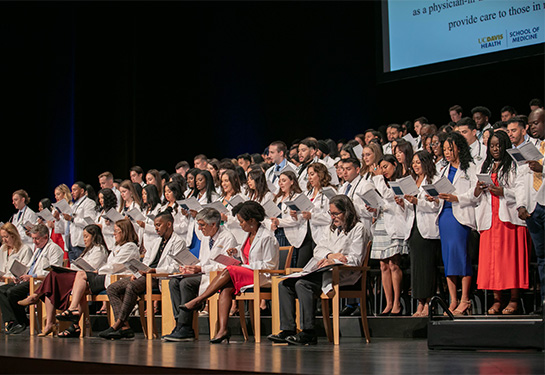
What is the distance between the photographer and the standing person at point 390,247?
564 cm

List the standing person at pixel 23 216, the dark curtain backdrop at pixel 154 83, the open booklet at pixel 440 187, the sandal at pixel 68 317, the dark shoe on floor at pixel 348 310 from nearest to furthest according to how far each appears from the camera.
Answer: the open booklet at pixel 440 187 → the dark shoe on floor at pixel 348 310 → the sandal at pixel 68 317 → the standing person at pixel 23 216 → the dark curtain backdrop at pixel 154 83

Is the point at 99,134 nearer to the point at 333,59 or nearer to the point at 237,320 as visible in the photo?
the point at 333,59

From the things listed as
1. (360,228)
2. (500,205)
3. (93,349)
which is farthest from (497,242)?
(93,349)

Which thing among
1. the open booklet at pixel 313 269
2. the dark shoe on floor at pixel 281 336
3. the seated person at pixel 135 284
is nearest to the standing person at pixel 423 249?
the open booklet at pixel 313 269

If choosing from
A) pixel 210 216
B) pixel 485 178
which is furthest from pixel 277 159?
pixel 485 178

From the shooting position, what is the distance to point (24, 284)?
721 centimetres

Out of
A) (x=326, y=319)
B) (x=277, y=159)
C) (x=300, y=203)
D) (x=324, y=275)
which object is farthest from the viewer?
(x=277, y=159)

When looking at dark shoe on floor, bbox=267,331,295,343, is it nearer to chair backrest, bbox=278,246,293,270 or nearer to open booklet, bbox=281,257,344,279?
open booklet, bbox=281,257,344,279

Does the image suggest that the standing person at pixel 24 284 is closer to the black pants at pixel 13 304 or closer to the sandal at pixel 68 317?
the black pants at pixel 13 304

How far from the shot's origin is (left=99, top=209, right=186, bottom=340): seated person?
5.89 m

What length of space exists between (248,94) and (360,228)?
7.14 metres

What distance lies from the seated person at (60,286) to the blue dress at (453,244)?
310 cm

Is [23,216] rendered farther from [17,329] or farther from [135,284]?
[135,284]

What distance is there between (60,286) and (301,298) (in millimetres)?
2504
